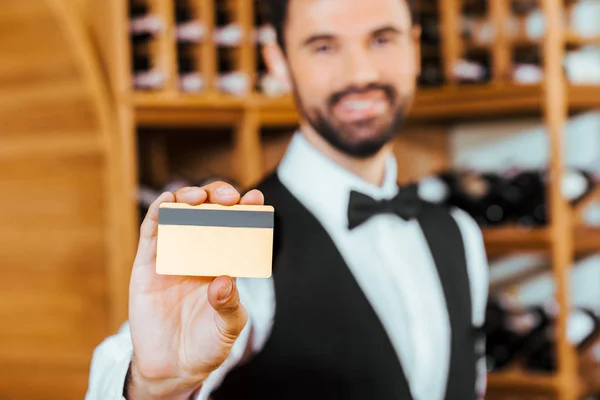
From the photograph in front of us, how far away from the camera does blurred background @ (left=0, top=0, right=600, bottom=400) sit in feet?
6.95

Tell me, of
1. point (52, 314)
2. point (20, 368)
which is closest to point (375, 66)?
point (52, 314)

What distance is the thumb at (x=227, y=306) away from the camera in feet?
2.54

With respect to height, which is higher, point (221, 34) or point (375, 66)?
point (221, 34)

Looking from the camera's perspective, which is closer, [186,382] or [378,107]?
[186,382]

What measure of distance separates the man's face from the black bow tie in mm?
86

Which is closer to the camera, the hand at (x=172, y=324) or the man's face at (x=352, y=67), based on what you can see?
the hand at (x=172, y=324)

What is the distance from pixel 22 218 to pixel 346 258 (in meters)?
1.53

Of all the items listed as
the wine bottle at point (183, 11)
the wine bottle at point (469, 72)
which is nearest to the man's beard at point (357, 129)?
the wine bottle at point (469, 72)

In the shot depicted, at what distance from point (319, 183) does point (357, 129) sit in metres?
0.12

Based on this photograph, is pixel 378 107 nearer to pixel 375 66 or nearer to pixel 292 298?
pixel 375 66

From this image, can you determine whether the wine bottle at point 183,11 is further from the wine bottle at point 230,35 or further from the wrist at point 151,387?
the wrist at point 151,387

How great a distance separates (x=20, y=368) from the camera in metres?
2.43

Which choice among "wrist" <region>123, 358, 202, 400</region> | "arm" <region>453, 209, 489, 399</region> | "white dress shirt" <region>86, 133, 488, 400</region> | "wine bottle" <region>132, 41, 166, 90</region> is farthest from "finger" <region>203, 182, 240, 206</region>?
"wine bottle" <region>132, 41, 166, 90</region>

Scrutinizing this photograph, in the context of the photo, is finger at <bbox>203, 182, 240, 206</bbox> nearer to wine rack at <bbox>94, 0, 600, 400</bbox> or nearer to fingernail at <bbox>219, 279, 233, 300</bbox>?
fingernail at <bbox>219, 279, 233, 300</bbox>
